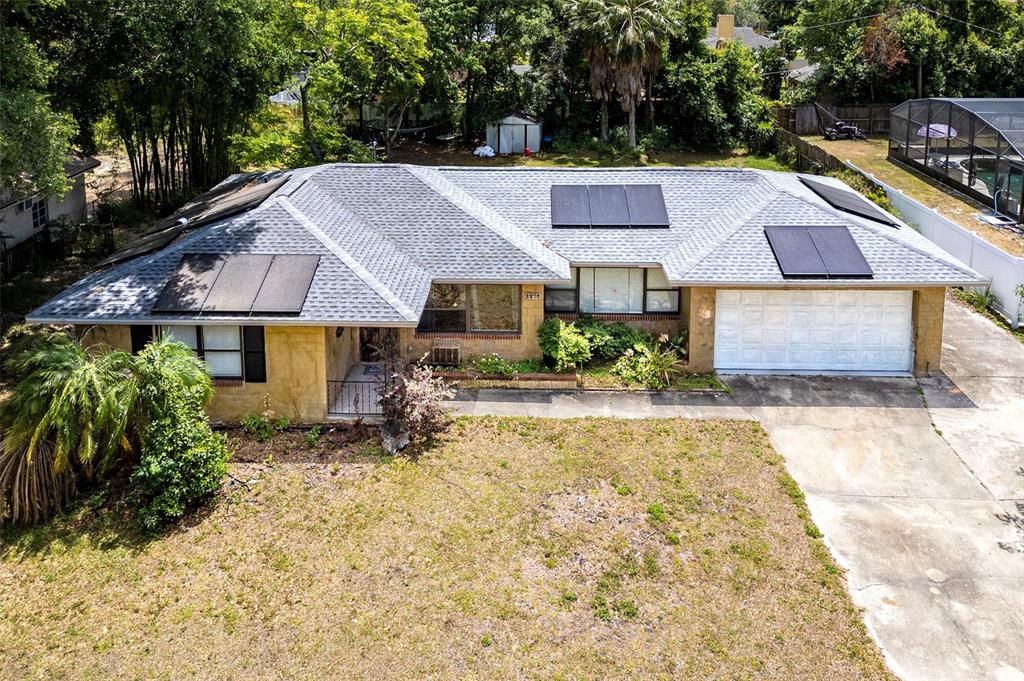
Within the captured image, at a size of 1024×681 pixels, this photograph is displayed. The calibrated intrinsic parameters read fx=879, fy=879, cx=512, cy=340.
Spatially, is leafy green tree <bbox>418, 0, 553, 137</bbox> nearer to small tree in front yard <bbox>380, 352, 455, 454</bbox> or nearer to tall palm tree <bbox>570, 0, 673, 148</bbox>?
tall palm tree <bbox>570, 0, 673, 148</bbox>

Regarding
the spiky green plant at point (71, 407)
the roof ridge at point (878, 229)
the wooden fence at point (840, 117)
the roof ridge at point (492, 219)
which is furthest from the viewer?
the wooden fence at point (840, 117)

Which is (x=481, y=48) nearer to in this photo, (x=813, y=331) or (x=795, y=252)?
(x=795, y=252)

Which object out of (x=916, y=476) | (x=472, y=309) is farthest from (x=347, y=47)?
(x=916, y=476)

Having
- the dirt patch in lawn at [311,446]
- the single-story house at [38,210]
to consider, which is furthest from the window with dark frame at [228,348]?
the single-story house at [38,210]

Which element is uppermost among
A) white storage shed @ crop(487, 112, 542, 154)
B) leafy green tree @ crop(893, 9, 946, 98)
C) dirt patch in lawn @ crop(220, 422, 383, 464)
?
leafy green tree @ crop(893, 9, 946, 98)

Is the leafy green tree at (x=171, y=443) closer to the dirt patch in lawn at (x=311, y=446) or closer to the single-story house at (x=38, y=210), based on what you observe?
the dirt patch in lawn at (x=311, y=446)

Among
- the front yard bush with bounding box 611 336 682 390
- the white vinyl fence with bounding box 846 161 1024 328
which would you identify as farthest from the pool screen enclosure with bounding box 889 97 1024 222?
the front yard bush with bounding box 611 336 682 390

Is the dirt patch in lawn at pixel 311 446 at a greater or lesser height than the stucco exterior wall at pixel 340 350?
lesser

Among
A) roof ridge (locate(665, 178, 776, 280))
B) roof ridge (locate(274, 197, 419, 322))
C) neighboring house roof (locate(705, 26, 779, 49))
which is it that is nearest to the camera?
roof ridge (locate(274, 197, 419, 322))
